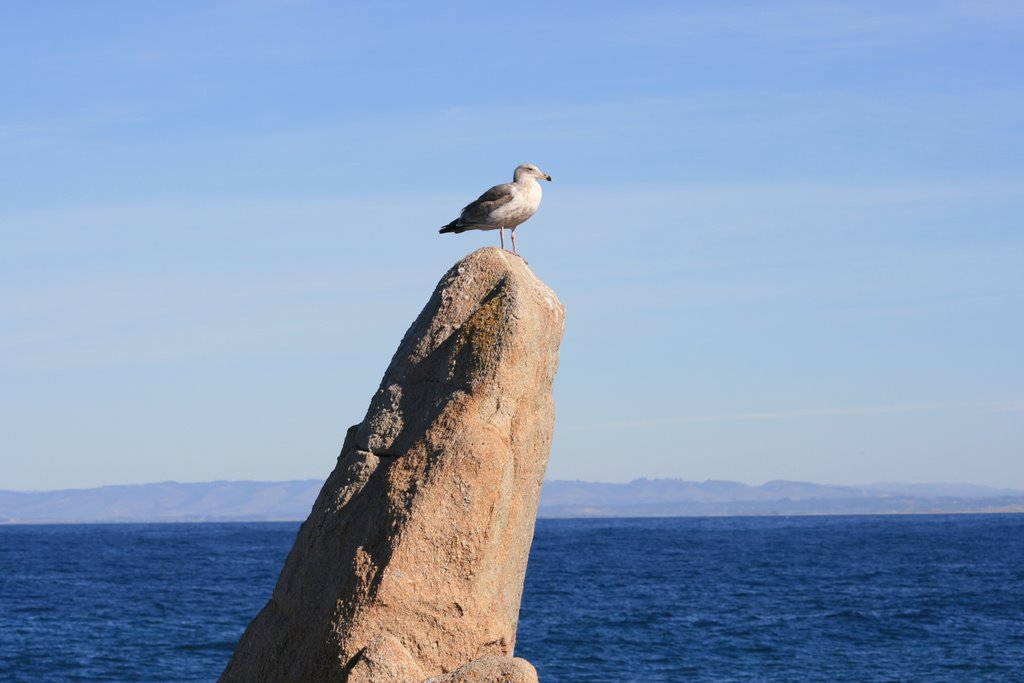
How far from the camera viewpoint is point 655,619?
55.3 metres

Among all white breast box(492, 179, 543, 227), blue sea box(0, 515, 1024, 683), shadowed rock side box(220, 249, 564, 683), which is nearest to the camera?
shadowed rock side box(220, 249, 564, 683)

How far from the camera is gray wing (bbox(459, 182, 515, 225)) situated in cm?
1429

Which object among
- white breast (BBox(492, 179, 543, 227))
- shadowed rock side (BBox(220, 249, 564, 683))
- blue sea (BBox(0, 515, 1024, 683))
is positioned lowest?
blue sea (BBox(0, 515, 1024, 683))

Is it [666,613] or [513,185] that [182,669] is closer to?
[666,613]

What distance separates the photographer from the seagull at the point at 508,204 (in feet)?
46.8

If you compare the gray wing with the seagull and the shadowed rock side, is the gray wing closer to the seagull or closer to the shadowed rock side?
the seagull

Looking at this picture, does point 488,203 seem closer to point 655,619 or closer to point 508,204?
point 508,204

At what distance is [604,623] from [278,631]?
4254 cm

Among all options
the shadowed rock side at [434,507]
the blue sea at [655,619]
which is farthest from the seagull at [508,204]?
the blue sea at [655,619]

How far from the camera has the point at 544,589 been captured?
235 ft

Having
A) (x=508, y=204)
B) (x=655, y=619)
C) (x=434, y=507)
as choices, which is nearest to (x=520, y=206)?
(x=508, y=204)

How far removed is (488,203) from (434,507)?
3.82 meters

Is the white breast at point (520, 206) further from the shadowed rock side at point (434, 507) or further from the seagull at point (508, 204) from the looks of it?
the shadowed rock side at point (434, 507)

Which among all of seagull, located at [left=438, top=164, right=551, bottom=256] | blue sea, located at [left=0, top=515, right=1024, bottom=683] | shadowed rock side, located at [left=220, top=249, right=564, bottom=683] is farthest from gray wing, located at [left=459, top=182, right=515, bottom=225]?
blue sea, located at [left=0, top=515, right=1024, bottom=683]
